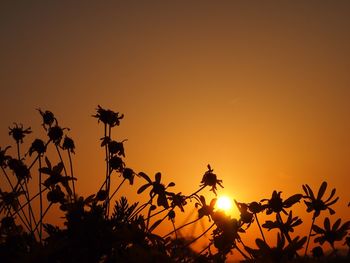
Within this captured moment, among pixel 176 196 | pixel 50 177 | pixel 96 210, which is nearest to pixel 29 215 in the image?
pixel 50 177

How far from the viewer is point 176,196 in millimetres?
5957

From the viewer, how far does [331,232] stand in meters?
5.84

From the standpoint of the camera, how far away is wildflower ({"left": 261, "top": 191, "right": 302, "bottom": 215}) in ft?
18.8

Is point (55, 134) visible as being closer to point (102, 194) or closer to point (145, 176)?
point (145, 176)

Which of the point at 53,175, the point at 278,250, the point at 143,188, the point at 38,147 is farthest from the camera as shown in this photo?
the point at 143,188

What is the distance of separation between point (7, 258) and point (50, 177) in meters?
1.89

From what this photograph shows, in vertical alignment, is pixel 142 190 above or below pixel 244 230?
above

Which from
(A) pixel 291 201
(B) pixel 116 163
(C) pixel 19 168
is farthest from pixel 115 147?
(A) pixel 291 201

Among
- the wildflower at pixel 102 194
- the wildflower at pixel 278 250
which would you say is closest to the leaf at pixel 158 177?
the wildflower at pixel 102 194

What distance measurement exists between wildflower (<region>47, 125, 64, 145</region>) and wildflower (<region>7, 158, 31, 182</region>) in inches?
24.5

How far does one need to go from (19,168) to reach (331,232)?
4.05 meters

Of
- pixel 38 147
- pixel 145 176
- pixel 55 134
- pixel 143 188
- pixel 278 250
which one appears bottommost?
pixel 278 250

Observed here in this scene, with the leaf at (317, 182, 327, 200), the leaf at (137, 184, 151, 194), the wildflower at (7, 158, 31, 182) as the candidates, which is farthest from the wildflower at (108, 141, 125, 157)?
the leaf at (317, 182, 327, 200)

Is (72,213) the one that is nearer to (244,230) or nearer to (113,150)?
(244,230)
